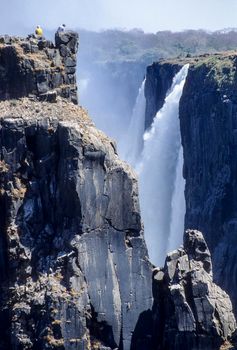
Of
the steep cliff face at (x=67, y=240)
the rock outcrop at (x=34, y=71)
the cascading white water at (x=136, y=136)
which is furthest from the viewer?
the cascading white water at (x=136, y=136)

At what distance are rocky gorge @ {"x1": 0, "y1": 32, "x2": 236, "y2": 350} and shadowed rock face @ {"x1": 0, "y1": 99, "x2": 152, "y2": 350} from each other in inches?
1.4

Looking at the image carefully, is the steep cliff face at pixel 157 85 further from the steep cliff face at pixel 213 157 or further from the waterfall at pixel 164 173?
the steep cliff face at pixel 213 157

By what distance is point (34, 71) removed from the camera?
42938 millimetres

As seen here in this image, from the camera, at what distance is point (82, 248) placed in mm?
39406

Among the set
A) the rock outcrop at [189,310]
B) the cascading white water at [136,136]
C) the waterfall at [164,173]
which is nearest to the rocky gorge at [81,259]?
the rock outcrop at [189,310]

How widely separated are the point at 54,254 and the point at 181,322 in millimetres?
5133

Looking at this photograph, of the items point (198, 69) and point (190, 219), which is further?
point (198, 69)

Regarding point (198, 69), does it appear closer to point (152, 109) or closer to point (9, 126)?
point (152, 109)

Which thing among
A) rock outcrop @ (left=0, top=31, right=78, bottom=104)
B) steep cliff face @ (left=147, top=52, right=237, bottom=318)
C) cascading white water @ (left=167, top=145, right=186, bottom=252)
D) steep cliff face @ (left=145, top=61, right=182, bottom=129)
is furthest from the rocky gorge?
steep cliff face @ (left=145, top=61, right=182, bottom=129)

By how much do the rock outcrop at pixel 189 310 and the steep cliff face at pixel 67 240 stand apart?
0.61m

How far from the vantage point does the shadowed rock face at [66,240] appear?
3912cm

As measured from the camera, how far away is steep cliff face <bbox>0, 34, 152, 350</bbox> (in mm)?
39125

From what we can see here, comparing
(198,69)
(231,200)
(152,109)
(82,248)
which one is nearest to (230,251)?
(231,200)

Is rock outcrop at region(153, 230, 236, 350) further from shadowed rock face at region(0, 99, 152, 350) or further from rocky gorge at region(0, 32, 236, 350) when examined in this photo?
shadowed rock face at region(0, 99, 152, 350)
